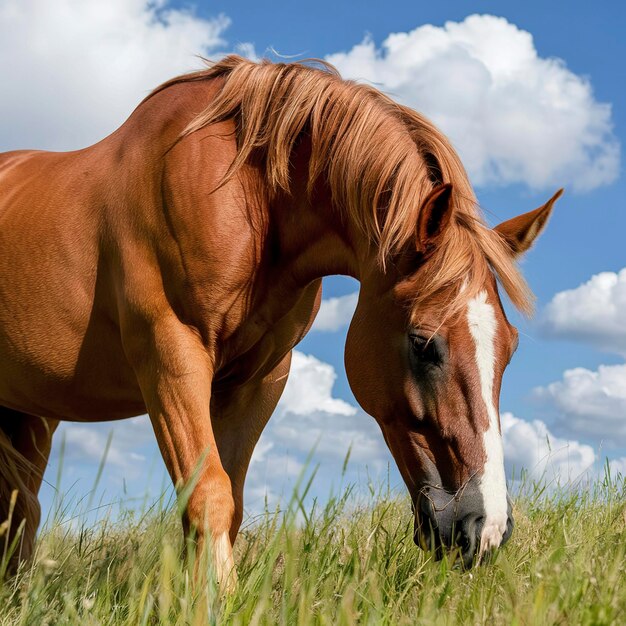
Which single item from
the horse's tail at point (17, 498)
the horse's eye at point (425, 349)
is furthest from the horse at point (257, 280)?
the horse's tail at point (17, 498)

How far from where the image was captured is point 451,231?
9.96 feet

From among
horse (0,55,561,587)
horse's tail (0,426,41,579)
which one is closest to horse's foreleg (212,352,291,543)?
horse (0,55,561,587)

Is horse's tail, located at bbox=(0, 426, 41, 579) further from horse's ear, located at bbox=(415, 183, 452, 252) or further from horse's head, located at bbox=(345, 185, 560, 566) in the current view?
horse's ear, located at bbox=(415, 183, 452, 252)

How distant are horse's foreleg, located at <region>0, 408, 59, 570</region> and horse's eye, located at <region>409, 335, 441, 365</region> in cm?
234

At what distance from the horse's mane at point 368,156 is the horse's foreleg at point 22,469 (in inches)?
81.9

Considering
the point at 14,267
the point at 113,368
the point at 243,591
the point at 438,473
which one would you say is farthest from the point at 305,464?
the point at 14,267

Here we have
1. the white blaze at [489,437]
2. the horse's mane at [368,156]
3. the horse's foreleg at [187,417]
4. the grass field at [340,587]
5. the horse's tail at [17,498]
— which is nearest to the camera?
the grass field at [340,587]

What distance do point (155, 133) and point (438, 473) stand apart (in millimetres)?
1969

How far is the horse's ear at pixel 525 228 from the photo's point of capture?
3.40m

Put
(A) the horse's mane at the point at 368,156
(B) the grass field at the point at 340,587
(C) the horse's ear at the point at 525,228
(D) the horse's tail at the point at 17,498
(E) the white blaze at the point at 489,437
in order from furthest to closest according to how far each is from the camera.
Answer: (D) the horse's tail at the point at 17,498, (C) the horse's ear at the point at 525,228, (A) the horse's mane at the point at 368,156, (E) the white blaze at the point at 489,437, (B) the grass field at the point at 340,587

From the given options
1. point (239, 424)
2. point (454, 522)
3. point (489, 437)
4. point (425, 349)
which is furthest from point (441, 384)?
point (239, 424)

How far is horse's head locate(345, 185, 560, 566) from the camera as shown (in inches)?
111

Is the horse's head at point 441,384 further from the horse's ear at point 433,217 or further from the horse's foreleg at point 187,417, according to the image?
the horse's foreleg at point 187,417

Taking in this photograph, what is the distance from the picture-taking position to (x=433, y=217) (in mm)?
2979
